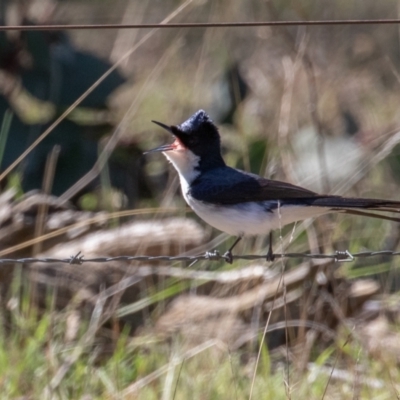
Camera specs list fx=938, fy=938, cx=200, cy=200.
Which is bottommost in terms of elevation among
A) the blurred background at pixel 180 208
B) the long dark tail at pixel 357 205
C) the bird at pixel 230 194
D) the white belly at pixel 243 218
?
the blurred background at pixel 180 208

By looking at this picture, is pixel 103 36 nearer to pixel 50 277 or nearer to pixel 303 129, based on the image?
pixel 303 129

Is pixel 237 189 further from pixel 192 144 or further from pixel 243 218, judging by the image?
pixel 192 144

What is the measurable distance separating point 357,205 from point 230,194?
3.38 ft

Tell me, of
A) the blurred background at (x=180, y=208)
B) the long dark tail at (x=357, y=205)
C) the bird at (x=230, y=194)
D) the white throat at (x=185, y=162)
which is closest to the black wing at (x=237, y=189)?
the bird at (x=230, y=194)

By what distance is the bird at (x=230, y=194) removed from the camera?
4078 mm

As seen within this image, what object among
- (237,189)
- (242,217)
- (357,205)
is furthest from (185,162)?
(357,205)

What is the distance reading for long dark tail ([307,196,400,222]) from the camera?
330 centimetres

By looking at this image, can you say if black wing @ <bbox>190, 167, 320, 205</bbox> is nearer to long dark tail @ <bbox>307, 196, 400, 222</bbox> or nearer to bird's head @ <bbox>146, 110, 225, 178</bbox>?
bird's head @ <bbox>146, 110, 225, 178</bbox>

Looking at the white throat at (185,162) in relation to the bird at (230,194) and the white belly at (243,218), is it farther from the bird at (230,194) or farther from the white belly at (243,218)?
the white belly at (243,218)

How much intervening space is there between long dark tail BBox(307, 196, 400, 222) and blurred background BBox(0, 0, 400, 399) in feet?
0.94

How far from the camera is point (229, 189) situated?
448 centimetres

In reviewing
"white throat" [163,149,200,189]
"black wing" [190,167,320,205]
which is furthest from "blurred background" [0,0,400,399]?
"black wing" [190,167,320,205]

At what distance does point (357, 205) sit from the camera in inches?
138

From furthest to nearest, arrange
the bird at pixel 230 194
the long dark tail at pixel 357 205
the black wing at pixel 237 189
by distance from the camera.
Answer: the black wing at pixel 237 189 → the bird at pixel 230 194 → the long dark tail at pixel 357 205
